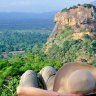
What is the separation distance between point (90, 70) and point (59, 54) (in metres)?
54.7

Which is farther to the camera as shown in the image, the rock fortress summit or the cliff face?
the cliff face

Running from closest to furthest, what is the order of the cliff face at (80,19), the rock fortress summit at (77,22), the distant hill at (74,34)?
the distant hill at (74,34), the rock fortress summit at (77,22), the cliff face at (80,19)

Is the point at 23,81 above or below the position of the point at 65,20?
above

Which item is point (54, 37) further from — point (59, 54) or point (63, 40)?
point (59, 54)

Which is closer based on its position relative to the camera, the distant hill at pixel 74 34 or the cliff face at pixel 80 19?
the distant hill at pixel 74 34

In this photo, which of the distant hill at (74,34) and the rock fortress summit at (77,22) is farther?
the rock fortress summit at (77,22)

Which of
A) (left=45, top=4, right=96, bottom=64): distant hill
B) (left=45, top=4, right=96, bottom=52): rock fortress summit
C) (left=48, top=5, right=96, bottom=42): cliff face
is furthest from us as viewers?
(left=48, top=5, right=96, bottom=42): cliff face

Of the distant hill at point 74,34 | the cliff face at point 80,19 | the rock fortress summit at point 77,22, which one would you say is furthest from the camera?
the cliff face at point 80,19

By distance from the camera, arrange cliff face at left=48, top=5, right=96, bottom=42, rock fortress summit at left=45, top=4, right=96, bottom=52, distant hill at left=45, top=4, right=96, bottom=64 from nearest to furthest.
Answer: distant hill at left=45, top=4, right=96, bottom=64
rock fortress summit at left=45, top=4, right=96, bottom=52
cliff face at left=48, top=5, right=96, bottom=42

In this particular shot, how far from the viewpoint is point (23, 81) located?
6.38ft

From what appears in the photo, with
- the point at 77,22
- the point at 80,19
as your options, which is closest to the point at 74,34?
the point at 77,22

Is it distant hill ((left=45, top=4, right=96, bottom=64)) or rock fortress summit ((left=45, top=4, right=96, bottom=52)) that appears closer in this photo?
distant hill ((left=45, top=4, right=96, bottom=64))

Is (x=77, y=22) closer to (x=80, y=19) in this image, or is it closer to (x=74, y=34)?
(x=80, y=19)

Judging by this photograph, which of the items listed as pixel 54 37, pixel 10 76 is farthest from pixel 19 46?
pixel 10 76
